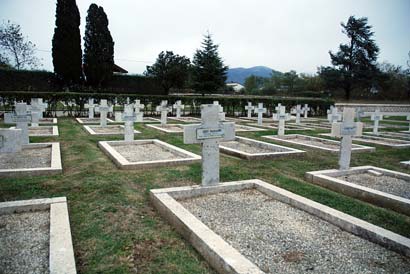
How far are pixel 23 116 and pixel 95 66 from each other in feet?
74.5

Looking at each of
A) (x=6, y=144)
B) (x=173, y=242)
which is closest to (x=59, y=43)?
(x=6, y=144)

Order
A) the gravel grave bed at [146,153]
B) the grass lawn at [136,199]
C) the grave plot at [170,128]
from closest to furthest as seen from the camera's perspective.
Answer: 1. the grass lawn at [136,199]
2. the gravel grave bed at [146,153]
3. the grave plot at [170,128]

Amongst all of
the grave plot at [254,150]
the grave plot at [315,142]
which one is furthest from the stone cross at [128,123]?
the grave plot at [315,142]

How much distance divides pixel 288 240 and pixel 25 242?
263 centimetres

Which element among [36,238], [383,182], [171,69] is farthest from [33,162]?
[171,69]

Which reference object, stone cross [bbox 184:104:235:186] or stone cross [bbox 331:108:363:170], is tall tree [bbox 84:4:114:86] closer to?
stone cross [bbox 331:108:363:170]

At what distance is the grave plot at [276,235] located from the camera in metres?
2.87

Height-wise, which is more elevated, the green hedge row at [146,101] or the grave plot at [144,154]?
the green hedge row at [146,101]

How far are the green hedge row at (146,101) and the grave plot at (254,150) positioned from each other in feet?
37.0

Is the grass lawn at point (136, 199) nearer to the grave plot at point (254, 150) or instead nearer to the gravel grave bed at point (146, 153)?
the grave plot at point (254, 150)

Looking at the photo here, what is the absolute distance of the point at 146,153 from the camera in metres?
7.76

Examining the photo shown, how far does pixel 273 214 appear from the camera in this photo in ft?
13.5

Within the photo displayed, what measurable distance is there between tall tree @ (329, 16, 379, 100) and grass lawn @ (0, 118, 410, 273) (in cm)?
3805

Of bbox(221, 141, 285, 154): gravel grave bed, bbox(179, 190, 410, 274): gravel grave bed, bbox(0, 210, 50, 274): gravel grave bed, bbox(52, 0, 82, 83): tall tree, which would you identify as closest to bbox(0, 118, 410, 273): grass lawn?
bbox(0, 210, 50, 274): gravel grave bed
